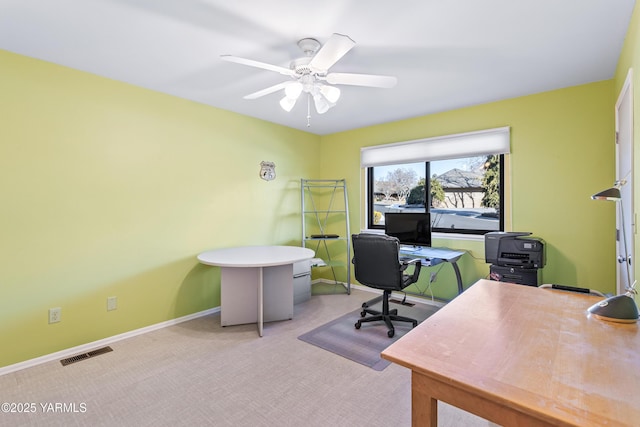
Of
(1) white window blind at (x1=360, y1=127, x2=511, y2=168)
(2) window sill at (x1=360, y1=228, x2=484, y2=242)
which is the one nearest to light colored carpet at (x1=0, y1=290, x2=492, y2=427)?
(2) window sill at (x1=360, y1=228, x2=484, y2=242)

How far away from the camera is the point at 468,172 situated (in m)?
3.67

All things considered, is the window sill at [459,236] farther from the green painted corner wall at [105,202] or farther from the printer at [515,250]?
the green painted corner wall at [105,202]

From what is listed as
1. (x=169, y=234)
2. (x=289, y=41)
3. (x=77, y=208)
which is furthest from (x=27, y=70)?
(x=289, y=41)

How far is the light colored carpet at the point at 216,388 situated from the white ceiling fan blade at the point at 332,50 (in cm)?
213

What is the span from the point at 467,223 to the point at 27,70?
175 inches

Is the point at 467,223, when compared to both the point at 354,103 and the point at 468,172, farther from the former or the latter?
the point at 354,103

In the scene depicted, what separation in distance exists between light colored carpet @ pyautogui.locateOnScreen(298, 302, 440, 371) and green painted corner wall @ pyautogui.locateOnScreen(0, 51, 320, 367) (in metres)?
1.45

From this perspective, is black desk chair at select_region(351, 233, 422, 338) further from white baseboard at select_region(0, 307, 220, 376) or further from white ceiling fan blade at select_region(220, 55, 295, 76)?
white baseboard at select_region(0, 307, 220, 376)

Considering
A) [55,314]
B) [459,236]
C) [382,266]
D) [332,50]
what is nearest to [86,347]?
[55,314]

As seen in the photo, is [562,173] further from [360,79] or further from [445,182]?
[360,79]

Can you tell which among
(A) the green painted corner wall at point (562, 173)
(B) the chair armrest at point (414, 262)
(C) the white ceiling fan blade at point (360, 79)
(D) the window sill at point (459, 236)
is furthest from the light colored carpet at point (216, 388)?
(C) the white ceiling fan blade at point (360, 79)

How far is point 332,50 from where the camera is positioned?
1711 mm

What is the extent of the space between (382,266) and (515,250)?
126cm

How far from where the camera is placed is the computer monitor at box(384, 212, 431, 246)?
3.49m
